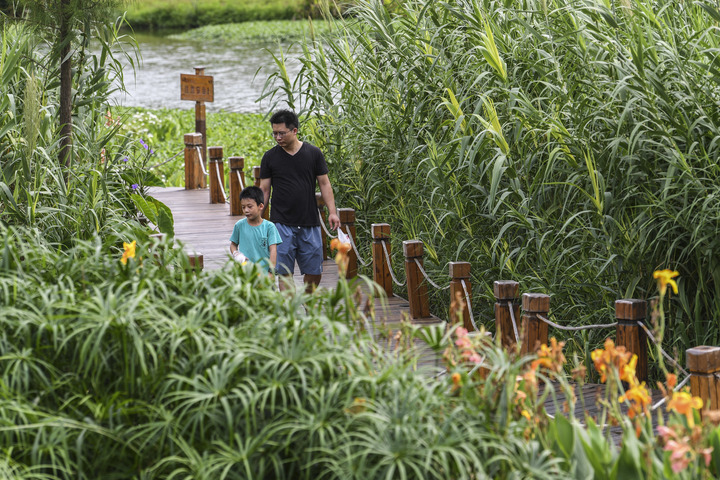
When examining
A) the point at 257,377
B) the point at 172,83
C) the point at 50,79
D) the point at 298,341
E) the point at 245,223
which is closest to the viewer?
the point at 257,377

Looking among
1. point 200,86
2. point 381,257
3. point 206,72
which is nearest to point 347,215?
point 381,257

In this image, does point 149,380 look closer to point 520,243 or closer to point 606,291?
point 606,291

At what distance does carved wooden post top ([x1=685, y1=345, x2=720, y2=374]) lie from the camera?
454 centimetres

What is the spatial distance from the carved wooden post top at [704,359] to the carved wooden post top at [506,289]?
133 centimetres

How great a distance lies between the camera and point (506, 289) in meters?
5.72

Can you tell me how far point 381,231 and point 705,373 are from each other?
11.3ft

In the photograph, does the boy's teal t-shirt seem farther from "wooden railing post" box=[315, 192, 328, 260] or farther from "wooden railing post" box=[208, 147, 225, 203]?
"wooden railing post" box=[208, 147, 225, 203]

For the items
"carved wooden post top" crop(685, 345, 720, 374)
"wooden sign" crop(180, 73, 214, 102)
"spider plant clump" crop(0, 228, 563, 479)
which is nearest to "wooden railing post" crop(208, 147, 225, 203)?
"wooden sign" crop(180, 73, 214, 102)

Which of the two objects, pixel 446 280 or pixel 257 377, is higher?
pixel 257 377

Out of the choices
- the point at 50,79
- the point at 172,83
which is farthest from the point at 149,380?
the point at 172,83

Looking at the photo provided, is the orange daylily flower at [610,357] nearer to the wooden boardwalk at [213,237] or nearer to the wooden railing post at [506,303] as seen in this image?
the wooden boardwalk at [213,237]

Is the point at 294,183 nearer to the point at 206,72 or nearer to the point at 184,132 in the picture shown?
the point at 184,132

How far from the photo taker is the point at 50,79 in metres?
7.48

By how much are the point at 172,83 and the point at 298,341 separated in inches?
1026
